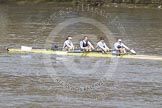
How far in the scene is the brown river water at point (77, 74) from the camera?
26.9m

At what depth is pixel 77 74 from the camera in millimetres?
33688

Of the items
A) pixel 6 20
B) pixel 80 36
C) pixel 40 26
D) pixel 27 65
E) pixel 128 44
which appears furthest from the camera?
pixel 6 20

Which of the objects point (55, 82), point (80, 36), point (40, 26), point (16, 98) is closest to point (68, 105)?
point (16, 98)

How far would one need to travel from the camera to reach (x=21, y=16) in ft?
254

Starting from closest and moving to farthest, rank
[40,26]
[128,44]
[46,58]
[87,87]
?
[87,87], [46,58], [128,44], [40,26]

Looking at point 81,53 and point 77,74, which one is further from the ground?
point 81,53

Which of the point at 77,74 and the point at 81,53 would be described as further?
the point at 81,53

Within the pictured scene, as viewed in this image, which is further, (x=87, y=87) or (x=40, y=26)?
(x=40, y=26)

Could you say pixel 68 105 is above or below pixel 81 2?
below

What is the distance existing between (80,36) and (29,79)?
76.6 ft

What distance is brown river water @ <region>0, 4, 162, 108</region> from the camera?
26.9 m

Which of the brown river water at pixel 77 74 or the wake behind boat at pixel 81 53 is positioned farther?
the wake behind boat at pixel 81 53

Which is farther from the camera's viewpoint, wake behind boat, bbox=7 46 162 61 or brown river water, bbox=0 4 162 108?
wake behind boat, bbox=7 46 162 61

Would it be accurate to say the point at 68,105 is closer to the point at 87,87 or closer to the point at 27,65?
the point at 87,87
